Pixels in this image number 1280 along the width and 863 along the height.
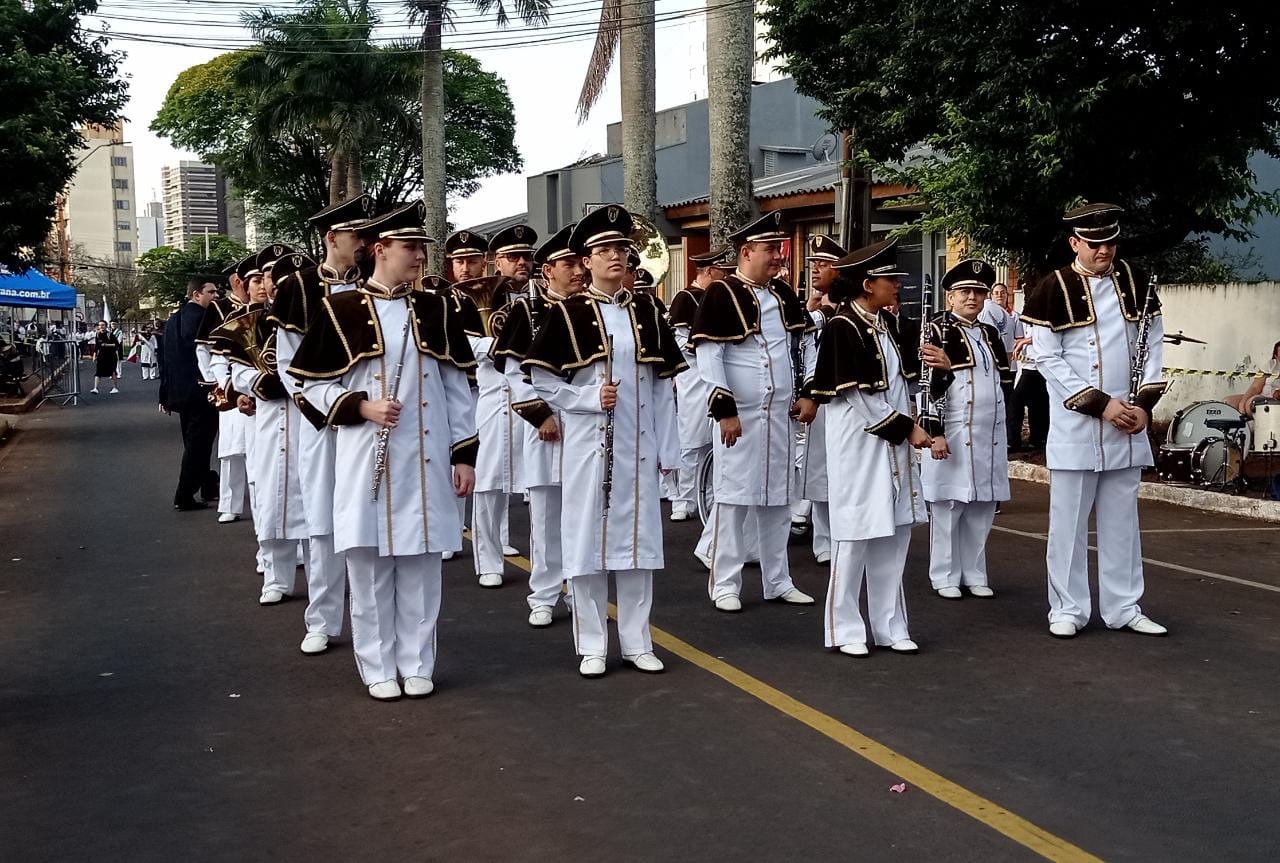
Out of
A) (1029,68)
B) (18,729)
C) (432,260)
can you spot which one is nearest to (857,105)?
(1029,68)

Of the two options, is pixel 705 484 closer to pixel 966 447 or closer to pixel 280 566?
pixel 966 447

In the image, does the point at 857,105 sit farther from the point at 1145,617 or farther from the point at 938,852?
the point at 938,852

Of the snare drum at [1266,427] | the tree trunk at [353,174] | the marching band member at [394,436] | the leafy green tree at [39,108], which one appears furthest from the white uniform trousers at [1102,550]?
the tree trunk at [353,174]

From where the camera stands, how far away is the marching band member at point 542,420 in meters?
7.39

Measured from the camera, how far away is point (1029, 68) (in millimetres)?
14742

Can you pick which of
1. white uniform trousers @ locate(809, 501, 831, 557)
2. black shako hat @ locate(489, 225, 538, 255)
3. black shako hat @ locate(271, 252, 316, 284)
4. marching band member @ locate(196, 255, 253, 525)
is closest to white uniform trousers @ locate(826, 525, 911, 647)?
white uniform trousers @ locate(809, 501, 831, 557)

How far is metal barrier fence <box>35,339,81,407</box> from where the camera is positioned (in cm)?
3325

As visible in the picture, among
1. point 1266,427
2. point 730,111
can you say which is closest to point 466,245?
point 730,111

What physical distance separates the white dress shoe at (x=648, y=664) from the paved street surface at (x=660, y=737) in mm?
98

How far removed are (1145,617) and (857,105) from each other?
11.4m

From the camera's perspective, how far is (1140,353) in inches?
311

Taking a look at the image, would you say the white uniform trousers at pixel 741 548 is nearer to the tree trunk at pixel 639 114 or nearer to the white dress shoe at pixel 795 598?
the white dress shoe at pixel 795 598

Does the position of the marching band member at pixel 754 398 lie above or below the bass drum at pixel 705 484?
above

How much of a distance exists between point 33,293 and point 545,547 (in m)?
29.4
